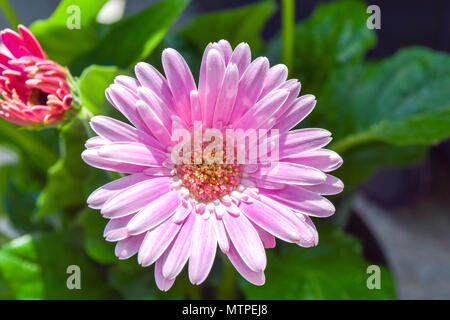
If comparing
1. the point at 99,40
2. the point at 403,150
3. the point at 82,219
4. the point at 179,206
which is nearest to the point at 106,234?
the point at 179,206

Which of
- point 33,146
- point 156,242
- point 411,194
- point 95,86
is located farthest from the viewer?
point 411,194

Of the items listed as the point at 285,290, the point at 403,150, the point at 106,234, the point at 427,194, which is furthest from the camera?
the point at 427,194

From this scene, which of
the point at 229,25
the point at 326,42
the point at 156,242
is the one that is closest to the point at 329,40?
the point at 326,42

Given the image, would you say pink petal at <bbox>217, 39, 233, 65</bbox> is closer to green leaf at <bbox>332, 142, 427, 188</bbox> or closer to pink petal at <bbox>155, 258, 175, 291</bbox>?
pink petal at <bbox>155, 258, 175, 291</bbox>

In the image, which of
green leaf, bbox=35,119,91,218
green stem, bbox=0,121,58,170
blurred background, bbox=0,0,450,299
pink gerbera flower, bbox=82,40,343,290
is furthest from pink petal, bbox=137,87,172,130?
blurred background, bbox=0,0,450,299

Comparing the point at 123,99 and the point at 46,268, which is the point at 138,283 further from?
the point at 123,99

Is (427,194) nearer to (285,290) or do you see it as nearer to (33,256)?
(285,290)

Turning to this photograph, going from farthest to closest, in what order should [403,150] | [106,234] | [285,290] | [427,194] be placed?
1. [427,194]
2. [403,150]
3. [285,290]
4. [106,234]
